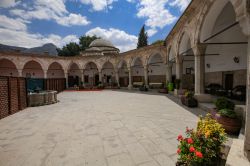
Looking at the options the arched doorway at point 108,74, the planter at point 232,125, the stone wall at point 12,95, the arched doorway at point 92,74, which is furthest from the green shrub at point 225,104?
the arched doorway at point 92,74

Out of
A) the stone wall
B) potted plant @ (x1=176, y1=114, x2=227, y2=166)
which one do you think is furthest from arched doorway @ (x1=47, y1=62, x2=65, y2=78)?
potted plant @ (x1=176, y1=114, x2=227, y2=166)

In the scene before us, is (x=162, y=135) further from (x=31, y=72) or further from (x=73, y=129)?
(x=31, y=72)

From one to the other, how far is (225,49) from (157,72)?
12.1 m

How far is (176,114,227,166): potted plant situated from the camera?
2.37 metres

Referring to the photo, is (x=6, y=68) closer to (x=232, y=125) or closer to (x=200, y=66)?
(x=200, y=66)

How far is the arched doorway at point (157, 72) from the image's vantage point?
72.1 ft

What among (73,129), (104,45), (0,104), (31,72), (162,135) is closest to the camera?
(162,135)

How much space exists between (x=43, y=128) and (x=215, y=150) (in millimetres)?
5935

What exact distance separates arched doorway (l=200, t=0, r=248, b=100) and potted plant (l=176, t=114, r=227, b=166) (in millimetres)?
6224

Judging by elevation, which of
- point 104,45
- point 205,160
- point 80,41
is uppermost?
point 80,41

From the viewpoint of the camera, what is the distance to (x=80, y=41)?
46.3 m

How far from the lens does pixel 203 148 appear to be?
8.18 ft

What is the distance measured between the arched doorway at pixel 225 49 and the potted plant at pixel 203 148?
6.22 m

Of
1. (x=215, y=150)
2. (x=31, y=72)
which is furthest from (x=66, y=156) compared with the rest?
(x=31, y=72)
